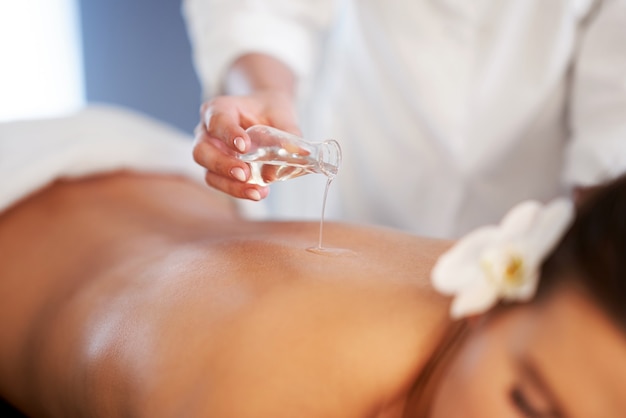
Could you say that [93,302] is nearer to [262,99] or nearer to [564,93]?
[262,99]

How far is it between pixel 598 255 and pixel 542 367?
0.29ft

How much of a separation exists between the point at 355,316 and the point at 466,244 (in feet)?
0.49

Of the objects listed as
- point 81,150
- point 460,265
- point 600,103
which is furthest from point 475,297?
point 81,150

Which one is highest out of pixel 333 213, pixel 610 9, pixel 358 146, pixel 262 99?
pixel 610 9

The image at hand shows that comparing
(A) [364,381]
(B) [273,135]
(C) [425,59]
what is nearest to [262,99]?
(B) [273,135]

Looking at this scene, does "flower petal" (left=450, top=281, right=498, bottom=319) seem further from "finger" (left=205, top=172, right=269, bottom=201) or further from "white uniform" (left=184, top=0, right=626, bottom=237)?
"white uniform" (left=184, top=0, right=626, bottom=237)

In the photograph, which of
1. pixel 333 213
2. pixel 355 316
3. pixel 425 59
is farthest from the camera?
pixel 333 213

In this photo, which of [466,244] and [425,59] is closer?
[466,244]

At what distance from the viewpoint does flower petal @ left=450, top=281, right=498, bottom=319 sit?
0.56 metres

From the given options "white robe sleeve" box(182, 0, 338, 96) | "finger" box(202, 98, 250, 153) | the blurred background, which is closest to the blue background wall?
the blurred background

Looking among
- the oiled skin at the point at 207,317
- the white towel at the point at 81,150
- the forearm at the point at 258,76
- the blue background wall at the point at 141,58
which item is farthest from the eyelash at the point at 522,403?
the blue background wall at the point at 141,58

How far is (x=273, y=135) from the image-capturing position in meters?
0.75

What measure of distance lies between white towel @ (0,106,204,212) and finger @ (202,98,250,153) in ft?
0.92

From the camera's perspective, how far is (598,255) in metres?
0.55
